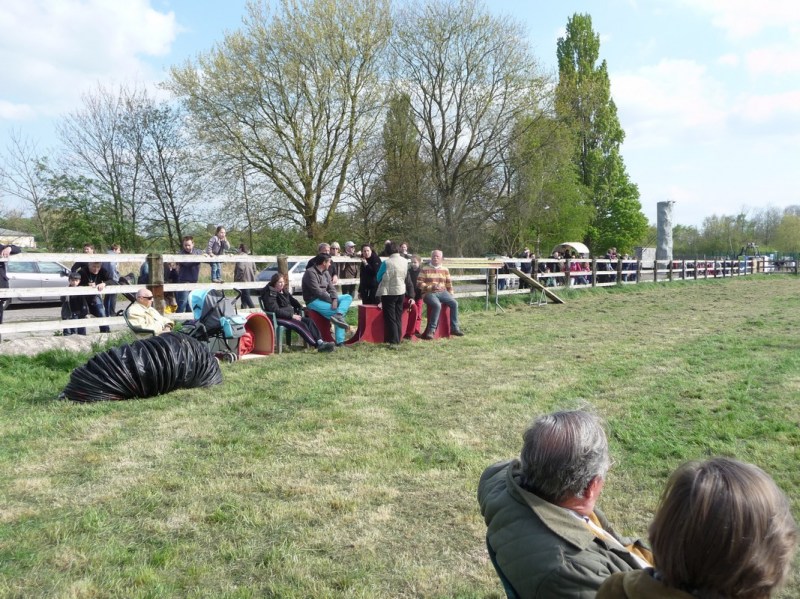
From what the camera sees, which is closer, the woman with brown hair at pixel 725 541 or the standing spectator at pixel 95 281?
the woman with brown hair at pixel 725 541

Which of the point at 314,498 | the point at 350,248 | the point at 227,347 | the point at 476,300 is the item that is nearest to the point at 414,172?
the point at 476,300

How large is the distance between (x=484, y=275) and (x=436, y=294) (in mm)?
5660

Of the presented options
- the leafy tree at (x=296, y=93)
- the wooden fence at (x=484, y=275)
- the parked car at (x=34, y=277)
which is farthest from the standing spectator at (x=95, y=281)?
the leafy tree at (x=296, y=93)

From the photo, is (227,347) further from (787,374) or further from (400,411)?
(787,374)

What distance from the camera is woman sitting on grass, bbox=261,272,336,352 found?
374 inches

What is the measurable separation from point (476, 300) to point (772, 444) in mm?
12113

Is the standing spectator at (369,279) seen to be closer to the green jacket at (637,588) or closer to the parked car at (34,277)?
the parked car at (34,277)

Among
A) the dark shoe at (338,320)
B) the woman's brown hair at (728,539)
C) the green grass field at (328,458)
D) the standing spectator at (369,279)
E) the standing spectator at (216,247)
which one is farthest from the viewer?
the standing spectator at (216,247)

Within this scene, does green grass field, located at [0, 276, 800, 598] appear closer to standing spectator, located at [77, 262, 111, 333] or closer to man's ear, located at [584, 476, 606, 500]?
man's ear, located at [584, 476, 606, 500]

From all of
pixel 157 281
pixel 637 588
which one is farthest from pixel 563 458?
pixel 157 281

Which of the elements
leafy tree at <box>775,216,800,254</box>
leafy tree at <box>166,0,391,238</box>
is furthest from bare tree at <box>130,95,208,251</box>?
leafy tree at <box>775,216,800,254</box>

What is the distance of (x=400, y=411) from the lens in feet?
19.6

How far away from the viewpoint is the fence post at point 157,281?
30.6ft

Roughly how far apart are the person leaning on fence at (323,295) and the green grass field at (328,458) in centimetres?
117
